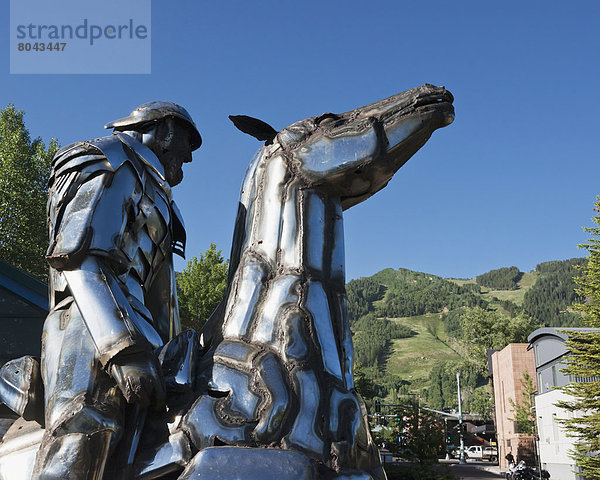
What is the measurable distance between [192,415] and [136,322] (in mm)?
469

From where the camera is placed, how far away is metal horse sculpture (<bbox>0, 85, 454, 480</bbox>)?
2.32 m

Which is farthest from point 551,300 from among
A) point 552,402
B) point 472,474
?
point 552,402

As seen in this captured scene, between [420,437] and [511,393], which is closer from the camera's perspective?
[420,437]

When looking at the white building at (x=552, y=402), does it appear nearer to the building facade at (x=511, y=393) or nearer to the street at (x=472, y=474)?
the street at (x=472, y=474)

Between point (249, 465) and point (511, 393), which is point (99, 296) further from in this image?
point (511, 393)

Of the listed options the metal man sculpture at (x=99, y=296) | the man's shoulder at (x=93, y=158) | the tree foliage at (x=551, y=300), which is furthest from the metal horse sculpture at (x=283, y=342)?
the tree foliage at (x=551, y=300)

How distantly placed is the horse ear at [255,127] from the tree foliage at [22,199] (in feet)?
73.6

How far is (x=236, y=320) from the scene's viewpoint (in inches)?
103

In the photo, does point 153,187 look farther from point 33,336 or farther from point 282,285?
point 33,336

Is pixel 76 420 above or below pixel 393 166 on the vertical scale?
below

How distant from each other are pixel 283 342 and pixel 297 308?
0.16 metres

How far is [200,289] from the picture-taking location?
79.5 ft

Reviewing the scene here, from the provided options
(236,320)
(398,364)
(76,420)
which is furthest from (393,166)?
(398,364)

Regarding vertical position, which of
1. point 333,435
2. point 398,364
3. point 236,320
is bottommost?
point 398,364
